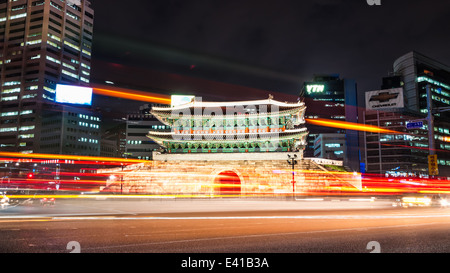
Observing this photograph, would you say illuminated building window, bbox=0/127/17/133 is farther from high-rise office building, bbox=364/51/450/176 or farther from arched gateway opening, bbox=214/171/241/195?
high-rise office building, bbox=364/51/450/176

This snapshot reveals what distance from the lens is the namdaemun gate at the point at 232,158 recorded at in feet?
139

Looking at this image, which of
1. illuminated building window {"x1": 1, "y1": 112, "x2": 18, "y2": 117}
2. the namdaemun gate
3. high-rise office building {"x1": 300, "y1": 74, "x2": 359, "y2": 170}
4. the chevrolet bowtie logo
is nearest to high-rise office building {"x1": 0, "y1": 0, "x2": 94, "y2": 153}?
illuminated building window {"x1": 1, "y1": 112, "x2": 18, "y2": 117}

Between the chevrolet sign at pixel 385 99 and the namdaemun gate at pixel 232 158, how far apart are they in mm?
48937

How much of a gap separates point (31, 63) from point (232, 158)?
82.2 m

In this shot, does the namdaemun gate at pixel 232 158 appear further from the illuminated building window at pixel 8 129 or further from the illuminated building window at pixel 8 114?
the illuminated building window at pixel 8 114

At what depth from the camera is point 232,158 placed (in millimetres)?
49812

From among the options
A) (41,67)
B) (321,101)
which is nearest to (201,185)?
(41,67)

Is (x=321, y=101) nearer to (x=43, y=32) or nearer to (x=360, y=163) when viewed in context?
(x=360, y=163)

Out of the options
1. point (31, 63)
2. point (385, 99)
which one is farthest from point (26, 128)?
point (385, 99)

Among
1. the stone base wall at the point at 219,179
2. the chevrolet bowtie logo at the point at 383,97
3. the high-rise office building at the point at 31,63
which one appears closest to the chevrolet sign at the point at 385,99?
the chevrolet bowtie logo at the point at 383,97

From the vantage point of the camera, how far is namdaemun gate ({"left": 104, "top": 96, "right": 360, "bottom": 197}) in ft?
139

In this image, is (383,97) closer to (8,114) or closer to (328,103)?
(328,103)
